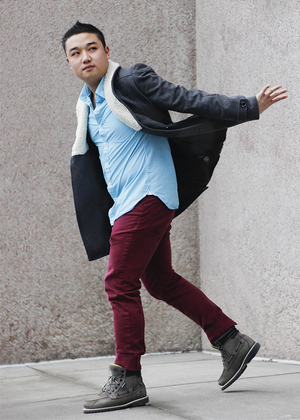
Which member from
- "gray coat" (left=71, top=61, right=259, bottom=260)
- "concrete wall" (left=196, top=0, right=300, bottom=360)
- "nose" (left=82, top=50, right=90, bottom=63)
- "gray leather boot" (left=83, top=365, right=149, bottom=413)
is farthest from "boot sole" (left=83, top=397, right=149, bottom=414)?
"nose" (left=82, top=50, right=90, bottom=63)

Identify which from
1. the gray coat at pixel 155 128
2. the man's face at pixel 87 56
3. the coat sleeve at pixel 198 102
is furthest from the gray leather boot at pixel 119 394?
the man's face at pixel 87 56

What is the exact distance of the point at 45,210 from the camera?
3822mm

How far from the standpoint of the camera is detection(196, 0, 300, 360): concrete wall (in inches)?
129

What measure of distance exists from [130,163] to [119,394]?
0.99m

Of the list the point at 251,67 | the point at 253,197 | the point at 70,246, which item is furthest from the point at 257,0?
the point at 70,246

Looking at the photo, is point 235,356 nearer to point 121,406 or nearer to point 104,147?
point 121,406

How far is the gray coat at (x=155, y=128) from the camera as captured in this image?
2184mm

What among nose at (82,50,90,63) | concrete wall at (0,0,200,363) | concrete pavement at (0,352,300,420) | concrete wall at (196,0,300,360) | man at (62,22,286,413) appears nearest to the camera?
concrete pavement at (0,352,300,420)

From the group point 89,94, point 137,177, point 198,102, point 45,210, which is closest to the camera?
point 198,102

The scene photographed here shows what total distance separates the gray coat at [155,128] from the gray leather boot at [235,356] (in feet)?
2.24

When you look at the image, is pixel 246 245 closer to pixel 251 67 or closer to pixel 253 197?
Answer: pixel 253 197

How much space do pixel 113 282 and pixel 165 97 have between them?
32.1 inches

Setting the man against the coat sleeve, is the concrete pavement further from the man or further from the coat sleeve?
the coat sleeve

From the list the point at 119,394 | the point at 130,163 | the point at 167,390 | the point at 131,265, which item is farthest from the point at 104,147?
the point at 167,390
